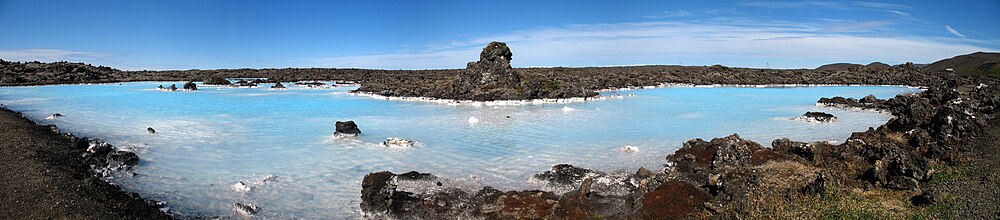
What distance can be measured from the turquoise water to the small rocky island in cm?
789

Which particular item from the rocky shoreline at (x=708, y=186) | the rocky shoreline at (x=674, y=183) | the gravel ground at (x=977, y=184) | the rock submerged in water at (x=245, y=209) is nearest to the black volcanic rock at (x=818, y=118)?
the rocky shoreline at (x=674, y=183)

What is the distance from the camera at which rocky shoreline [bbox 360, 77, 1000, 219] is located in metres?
9.09

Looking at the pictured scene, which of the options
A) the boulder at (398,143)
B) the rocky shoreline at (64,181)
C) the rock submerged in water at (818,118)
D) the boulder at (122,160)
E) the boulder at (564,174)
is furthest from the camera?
the rock submerged in water at (818,118)

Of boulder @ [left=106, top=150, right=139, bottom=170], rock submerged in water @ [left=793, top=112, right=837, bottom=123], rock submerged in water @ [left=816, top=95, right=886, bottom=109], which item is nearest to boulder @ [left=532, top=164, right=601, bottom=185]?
boulder @ [left=106, top=150, right=139, bottom=170]

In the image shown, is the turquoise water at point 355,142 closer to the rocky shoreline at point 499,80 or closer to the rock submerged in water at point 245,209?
the rock submerged in water at point 245,209

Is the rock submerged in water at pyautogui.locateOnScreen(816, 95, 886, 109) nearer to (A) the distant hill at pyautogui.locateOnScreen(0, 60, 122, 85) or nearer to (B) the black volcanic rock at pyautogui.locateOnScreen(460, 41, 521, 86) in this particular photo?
(B) the black volcanic rock at pyautogui.locateOnScreen(460, 41, 521, 86)

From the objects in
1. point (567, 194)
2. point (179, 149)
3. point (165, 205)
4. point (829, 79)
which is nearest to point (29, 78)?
point (179, 149)

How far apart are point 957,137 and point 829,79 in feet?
216

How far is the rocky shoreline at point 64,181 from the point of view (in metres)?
8.66

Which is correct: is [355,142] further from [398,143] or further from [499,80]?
[499,80]

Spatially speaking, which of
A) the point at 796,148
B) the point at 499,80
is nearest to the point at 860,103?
the point at 796,148

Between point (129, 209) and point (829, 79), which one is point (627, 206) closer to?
point (129, 209)

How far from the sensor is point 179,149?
52.2 ft

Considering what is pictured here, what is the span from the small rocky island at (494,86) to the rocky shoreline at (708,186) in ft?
79.3
